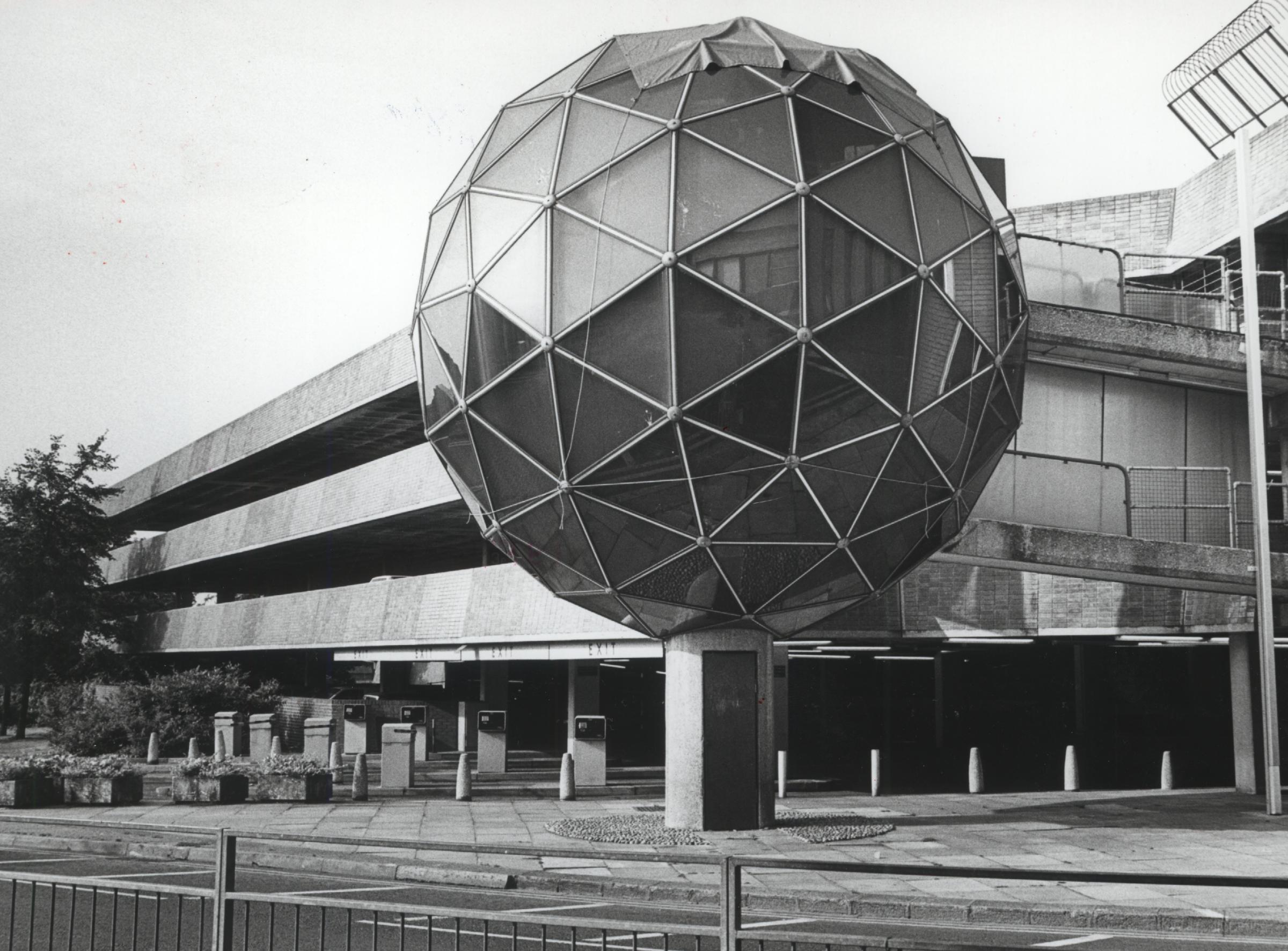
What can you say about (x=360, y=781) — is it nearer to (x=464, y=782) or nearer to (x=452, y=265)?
(x=464, y=782)

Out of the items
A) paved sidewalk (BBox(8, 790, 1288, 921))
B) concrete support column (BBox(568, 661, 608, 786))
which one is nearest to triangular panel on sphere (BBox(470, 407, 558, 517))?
paved sidewalk (BBox(8, 790, 1288, 921))

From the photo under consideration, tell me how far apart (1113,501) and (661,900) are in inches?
571

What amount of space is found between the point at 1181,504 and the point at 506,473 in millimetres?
14660

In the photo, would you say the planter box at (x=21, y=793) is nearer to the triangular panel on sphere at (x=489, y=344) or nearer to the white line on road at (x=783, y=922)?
the triangular panel on sphere at (x=489, y=344)

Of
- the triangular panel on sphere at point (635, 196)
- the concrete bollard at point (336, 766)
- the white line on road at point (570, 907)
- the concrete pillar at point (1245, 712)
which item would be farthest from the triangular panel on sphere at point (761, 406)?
the concrete bollard at point (336, 766)

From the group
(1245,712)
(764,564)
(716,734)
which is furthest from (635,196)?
(1245,712)

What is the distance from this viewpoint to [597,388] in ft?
43.8

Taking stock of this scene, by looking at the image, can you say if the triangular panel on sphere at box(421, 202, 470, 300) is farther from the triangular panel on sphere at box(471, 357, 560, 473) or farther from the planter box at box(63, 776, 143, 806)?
the planter box at box(63, 776, 143, 806)

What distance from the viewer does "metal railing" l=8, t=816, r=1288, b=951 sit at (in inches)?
219

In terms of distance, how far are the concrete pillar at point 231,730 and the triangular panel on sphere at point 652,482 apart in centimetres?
1879

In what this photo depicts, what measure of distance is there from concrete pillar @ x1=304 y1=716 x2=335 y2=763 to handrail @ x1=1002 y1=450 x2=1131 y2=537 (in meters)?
13.6

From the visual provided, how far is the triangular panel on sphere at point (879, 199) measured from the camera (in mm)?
13406

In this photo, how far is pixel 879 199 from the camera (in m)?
13.6

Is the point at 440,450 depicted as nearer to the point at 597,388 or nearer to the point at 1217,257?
the point at 597,388
